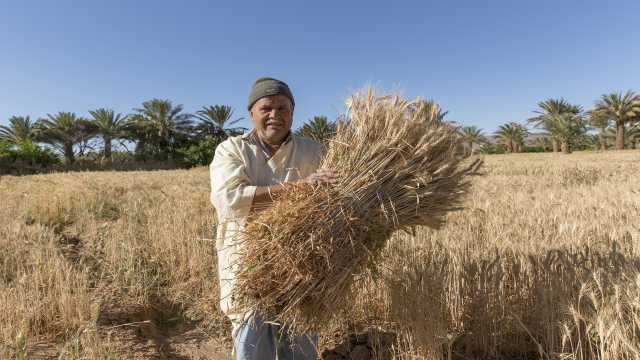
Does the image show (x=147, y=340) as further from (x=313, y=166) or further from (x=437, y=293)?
(x=437, y=293)

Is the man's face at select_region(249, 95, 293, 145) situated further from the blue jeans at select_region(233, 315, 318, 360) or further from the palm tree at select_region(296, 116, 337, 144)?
the blue jeans at select_region(233, 315, 318, 360)

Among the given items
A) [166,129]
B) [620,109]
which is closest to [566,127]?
[620,109]

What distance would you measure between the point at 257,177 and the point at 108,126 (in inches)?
1525

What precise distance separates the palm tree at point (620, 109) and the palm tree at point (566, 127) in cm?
219

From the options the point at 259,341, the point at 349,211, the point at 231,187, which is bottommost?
the point at 259,341

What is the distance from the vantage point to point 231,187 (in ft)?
6.11

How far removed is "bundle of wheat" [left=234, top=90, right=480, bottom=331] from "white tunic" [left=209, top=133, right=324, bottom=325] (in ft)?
0.42

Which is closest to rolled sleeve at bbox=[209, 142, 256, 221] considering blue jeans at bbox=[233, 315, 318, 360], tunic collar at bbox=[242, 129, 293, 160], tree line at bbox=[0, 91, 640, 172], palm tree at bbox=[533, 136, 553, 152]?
tunic collar at bbox=[242, 129, 293, 160]

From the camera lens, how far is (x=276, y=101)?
6.46 ft

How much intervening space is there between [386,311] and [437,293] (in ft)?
1.39

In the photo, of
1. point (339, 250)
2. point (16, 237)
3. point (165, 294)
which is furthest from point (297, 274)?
point (16, 237)

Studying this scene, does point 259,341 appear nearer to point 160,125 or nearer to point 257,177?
point 257,177

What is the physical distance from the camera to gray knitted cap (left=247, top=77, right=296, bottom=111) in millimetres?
1930

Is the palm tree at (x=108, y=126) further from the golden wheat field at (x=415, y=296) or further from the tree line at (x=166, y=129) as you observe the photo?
the golden wheat field at (x=415, y=296)
